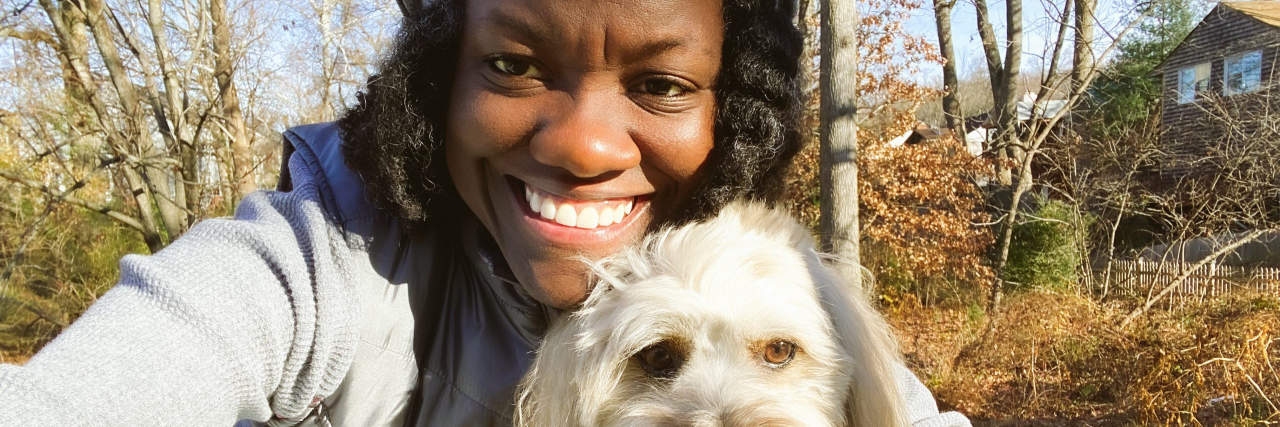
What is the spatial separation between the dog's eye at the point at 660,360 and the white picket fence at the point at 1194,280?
385 inches

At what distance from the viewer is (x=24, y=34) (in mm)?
8453

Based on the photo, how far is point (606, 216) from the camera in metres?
1.80

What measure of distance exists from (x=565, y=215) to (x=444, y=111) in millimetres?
415

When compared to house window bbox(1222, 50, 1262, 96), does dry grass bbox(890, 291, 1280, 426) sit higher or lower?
lower

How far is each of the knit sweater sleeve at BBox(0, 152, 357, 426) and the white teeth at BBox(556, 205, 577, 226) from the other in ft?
1.61

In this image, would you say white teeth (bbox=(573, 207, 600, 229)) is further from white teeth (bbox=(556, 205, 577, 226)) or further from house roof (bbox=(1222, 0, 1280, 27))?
house roof (bbox=(1222, 0, 1280, 27))

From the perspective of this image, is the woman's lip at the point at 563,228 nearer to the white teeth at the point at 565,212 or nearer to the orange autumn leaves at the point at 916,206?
the white teeth at the point at 565,212

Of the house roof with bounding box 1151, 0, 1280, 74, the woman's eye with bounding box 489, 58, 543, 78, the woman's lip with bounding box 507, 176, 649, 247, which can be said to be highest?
the house roof with bounding box 1151, 0, 1280, 74

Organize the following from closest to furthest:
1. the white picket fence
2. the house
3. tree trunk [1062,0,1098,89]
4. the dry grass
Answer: the dry grass
the white picket fence
tree trunk [1062,0,1098,89]
the house

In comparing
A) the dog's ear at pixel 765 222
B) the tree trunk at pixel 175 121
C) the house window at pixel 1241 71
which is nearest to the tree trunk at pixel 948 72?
the house window at pixel 1241 71

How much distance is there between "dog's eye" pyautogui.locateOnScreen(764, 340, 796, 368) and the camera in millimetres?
1918

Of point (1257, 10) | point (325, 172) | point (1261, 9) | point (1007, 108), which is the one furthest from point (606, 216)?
point (1261, 9)

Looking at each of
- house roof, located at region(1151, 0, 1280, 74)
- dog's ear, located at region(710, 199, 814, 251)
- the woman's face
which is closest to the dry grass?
dog's ear, located at region(710, 199, 814, 251)

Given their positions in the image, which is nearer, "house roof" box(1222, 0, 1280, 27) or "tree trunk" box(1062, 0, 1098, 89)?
"tree trunk" box(1062, 0, 1098, 89)
